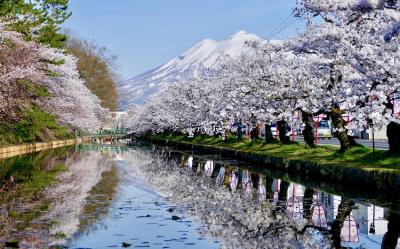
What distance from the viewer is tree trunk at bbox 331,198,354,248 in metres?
10.3

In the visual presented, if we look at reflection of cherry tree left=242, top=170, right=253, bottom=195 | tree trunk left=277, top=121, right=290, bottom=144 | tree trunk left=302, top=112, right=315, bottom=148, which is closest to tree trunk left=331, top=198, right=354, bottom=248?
reflection of cherry tree left=242, top=170, right=253, bottom=195

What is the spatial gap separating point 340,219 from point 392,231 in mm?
1714

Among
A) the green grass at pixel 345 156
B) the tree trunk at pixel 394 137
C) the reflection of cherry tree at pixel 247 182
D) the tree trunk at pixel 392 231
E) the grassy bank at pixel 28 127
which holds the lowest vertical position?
the tree trunk at pixel 392 231

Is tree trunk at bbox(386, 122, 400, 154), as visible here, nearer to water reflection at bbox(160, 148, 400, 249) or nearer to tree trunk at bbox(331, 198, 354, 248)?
water reflection at bbox(160, 148, 400, 249)

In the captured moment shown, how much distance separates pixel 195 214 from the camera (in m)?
13.5

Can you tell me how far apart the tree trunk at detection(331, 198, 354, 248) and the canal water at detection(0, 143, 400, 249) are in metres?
0.02

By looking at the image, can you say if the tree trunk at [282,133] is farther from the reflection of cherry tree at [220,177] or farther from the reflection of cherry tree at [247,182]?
the reflection of cherry tree at [247,182]

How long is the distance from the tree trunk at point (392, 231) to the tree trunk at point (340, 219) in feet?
2.52

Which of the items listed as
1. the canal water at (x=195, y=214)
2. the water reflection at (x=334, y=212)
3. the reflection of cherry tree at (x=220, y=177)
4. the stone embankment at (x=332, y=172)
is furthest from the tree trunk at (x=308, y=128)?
the water reflection at (x=334, y=212)

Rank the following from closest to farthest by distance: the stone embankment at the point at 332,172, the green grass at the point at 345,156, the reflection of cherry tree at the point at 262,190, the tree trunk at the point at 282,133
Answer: the reflection of cherry tree at the point at 262,190 < the stone embankment at the point at 332,172 < the green grass at the point at 345,156 < the tree trunk at the point at 282,133

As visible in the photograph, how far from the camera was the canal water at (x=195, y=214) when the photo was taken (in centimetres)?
1031

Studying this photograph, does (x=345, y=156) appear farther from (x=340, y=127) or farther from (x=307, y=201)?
(x=307, y=201)

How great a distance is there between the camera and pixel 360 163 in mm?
20875

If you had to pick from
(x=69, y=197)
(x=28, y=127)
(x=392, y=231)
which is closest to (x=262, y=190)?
(x=69, y=197)
